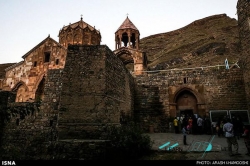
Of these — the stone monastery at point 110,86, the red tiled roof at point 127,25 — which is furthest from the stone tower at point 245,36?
the red tiled roof at point 127,25

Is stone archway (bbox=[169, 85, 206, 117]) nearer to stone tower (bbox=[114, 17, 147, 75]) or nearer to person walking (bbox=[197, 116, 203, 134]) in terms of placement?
person walking (bbox=[197, 116, 203, 134])

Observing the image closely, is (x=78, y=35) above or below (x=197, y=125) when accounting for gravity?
above

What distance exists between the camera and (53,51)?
18.2 metres

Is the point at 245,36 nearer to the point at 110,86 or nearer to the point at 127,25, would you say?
the point at 110,86

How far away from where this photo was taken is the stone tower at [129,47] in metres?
18.8

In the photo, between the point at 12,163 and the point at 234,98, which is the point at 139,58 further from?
the point at 12,163

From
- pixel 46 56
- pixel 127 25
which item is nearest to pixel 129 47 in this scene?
pixel 127 25

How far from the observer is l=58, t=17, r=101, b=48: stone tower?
21.0 meters

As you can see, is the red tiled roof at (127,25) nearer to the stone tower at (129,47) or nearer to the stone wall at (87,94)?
the stone tower at (129,47)

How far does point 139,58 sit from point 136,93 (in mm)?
6853

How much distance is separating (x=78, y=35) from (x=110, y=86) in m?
15.4

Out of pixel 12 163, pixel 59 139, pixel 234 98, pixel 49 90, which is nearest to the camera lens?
pixel 12 163

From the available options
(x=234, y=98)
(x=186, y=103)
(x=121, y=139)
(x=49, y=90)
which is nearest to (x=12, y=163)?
(x=121, y=139)

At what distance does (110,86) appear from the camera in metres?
7.65
